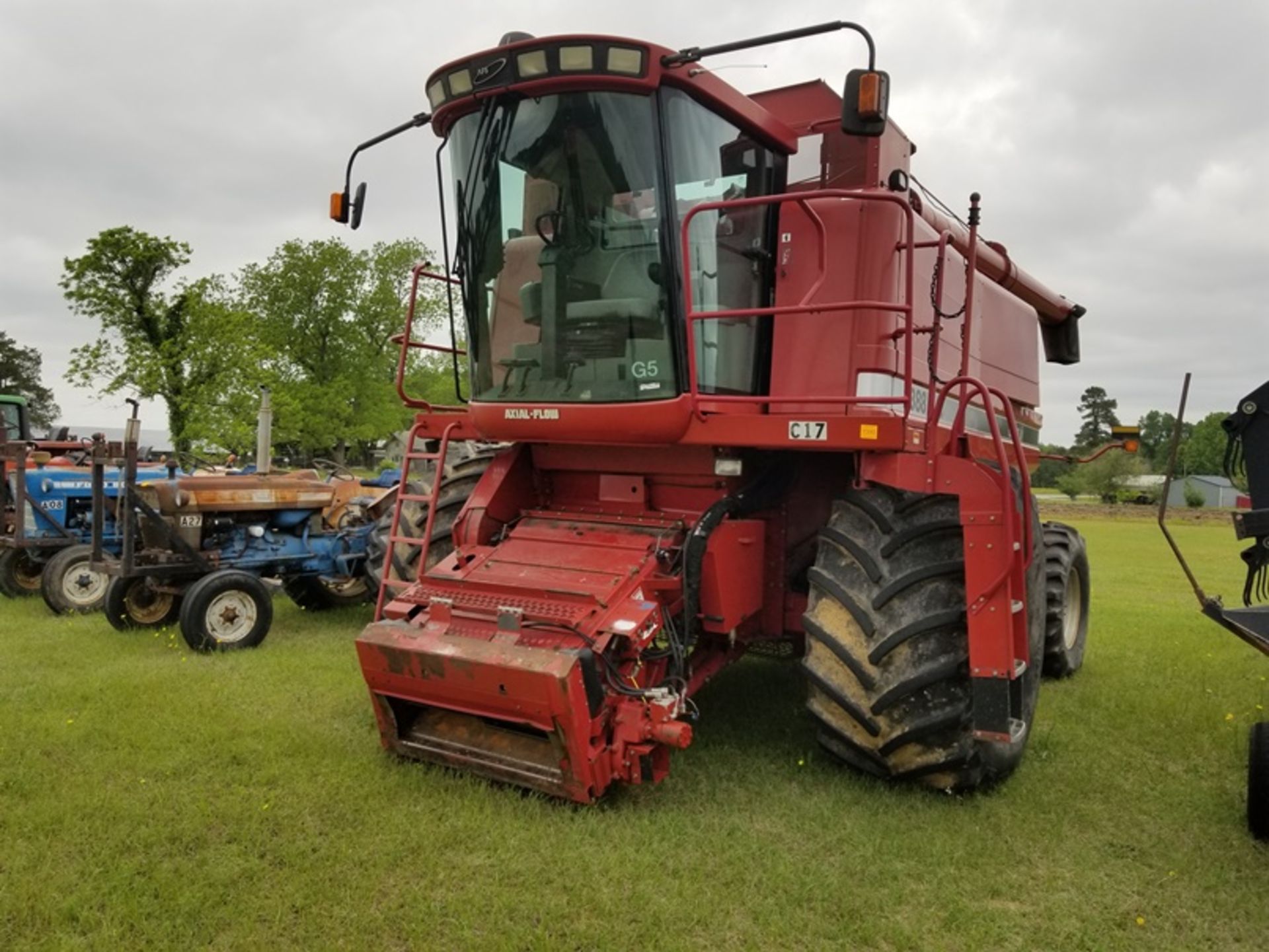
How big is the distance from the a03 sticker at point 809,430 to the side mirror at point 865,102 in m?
1.26

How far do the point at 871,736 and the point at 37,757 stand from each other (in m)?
3.79

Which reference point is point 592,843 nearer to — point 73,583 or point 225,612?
point 225,612

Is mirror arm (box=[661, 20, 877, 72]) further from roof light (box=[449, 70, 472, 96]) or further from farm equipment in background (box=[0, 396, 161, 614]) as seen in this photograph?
farm equipment in background (box=[0, 396, 161, 614])

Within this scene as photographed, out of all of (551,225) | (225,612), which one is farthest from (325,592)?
(551,225)

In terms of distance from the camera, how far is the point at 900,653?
419 cm

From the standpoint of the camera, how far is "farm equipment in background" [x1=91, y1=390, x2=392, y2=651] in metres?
7.45

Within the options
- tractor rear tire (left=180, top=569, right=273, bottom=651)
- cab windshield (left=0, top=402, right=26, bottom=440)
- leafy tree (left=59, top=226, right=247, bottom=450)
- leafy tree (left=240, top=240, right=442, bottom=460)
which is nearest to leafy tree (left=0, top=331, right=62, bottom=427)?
leafy tree (left=240, top=240, right=442, bottom=460)

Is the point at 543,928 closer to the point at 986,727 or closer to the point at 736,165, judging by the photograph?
the point at 986,727

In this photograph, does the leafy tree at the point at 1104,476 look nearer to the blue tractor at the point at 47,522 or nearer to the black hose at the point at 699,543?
the blue tractor at the point at 47,522

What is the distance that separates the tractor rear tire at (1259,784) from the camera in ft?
12.9

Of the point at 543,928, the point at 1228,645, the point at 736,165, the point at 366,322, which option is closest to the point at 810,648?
the point at 543,928

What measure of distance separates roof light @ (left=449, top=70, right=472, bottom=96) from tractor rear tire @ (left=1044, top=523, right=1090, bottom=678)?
471cm

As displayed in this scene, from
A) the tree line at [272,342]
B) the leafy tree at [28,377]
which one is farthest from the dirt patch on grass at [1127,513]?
the leafy tree at [28,377]

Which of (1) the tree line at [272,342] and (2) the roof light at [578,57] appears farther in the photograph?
(1) the tree line at [272,342]
